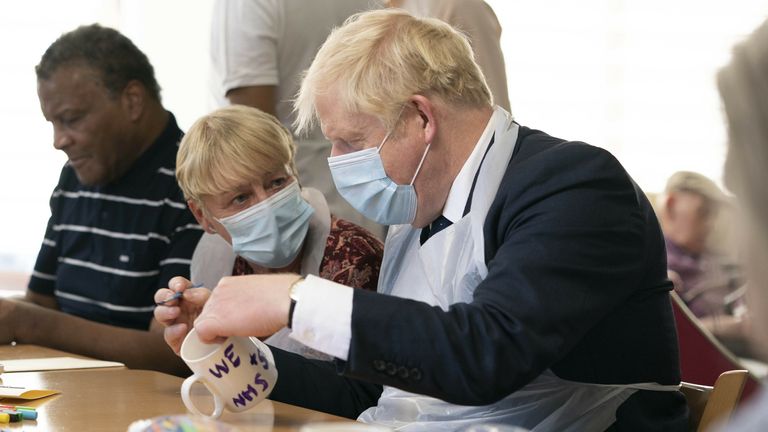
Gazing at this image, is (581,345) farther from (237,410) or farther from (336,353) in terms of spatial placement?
(237,410)

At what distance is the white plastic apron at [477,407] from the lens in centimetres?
144

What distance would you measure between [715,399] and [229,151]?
1.13m

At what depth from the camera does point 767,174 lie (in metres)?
0.64

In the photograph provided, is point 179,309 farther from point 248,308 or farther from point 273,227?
point 273,227

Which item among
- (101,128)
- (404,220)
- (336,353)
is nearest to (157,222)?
(101,128)

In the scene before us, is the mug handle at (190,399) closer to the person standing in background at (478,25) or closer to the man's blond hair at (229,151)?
the man's blond hair at (229,151)

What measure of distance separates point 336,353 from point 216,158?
0.95 m

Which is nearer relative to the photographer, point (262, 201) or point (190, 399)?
point (190, 399)

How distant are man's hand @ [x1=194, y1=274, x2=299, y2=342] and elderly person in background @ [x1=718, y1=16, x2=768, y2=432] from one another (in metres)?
0.74

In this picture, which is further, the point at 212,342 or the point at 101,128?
the point at 101,128

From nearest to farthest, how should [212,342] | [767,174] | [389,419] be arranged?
[767,174]
[212,342]
[389,419]

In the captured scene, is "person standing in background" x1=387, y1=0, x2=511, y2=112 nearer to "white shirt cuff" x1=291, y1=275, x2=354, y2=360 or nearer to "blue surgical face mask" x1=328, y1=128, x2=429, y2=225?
"blue surgical face mask" x1=328, y1=128, x2=429, y2=225

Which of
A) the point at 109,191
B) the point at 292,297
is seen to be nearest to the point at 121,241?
the point at 109,191

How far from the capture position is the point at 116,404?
158cm
